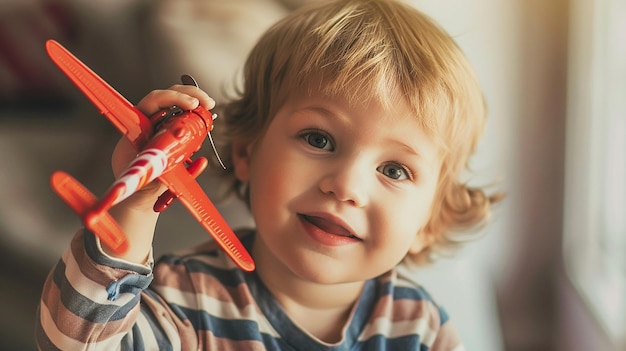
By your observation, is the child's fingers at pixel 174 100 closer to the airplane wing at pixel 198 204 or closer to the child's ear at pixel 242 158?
the airplane wing at pixel 198 204

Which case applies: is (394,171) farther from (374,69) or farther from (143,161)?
(143,161)

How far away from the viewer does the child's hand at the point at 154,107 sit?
51 centimetres

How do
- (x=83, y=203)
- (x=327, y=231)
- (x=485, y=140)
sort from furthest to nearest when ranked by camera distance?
1. (x=485, y=140)
2. (x=327, y=231)
3. (x=83, y=203)

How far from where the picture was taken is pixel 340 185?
0.60m

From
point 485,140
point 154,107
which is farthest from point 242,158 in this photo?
point 485,140

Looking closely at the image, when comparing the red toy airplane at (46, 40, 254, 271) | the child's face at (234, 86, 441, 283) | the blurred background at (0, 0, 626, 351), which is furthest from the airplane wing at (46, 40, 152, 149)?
the blurred background at (0, 0, 626, 351)

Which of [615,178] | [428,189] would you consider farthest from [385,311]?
[615,178]

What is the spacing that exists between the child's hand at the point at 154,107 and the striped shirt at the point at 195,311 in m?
0.05

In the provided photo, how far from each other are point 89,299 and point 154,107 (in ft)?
0.48

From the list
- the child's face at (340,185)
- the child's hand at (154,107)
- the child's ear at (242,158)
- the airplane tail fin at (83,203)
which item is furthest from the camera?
the child's ear at (242,158)

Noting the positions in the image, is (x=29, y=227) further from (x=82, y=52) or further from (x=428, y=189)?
(x=428, y=189)

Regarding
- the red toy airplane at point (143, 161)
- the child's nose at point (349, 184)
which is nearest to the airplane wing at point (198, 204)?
the red toy airplane at point (143, 161)

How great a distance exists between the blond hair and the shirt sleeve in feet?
0.74

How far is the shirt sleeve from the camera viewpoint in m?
0.52
